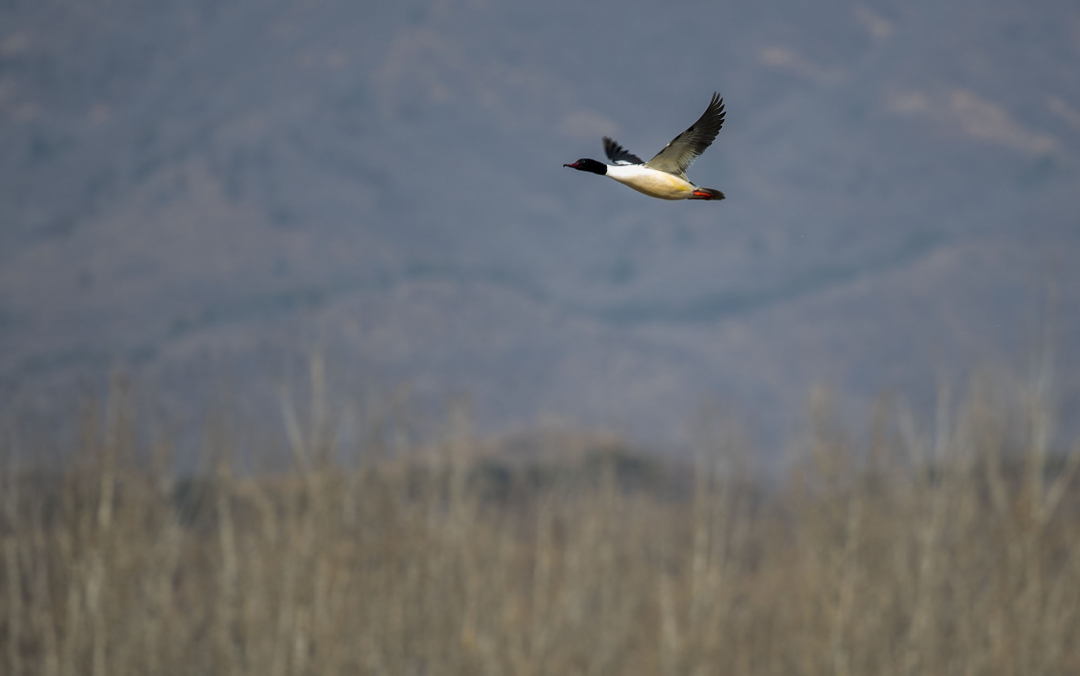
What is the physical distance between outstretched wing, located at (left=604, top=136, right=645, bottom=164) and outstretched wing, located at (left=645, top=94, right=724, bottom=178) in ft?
0.34

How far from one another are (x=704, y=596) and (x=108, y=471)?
12.3 m

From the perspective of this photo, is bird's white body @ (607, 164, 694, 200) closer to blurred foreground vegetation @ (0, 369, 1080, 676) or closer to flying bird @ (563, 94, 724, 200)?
flying bird @ (563, 94, 724, 200)

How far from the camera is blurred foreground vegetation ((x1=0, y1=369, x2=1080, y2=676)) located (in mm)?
20891

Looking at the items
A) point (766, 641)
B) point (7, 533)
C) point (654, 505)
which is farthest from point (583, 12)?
point (7, 533)

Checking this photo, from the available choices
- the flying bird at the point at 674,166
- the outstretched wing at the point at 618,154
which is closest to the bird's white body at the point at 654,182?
the flying bird at the point at 674,166

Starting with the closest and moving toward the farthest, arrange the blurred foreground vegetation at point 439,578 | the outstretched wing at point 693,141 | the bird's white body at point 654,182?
the bird's white body at point 654,182
the outstretched wing at point 693,141
the blurred foreground vegetation at point 439,578

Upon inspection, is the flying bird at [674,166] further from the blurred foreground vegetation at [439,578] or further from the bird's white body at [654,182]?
the blurred foreground vegetation at [439,578]

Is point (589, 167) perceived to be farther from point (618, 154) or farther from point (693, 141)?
point (618, 154)

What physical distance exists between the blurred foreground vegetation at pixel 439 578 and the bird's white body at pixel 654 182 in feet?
54.0

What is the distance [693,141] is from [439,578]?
2526 cm

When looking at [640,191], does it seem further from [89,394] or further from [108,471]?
[89,394]

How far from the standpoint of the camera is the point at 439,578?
28.3m

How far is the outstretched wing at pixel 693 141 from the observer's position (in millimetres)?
3553

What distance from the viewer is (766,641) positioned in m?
35.5
